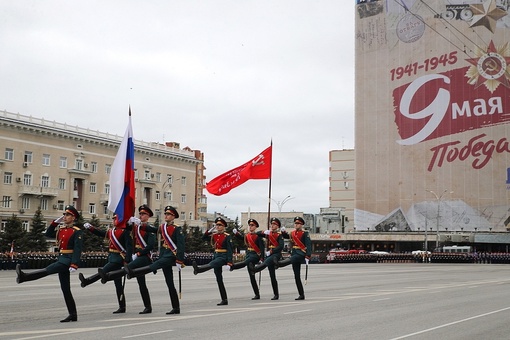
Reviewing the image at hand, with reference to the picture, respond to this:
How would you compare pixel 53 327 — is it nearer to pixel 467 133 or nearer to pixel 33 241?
pixel 33 241

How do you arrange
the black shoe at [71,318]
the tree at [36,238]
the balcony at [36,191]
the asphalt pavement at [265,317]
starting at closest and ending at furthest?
1. the asphalt pavement at [265,317]
2. the black shoe at [71,318]
3. the tree at [36,238]
4. the balcony at [36,191]

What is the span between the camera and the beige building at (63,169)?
218 ft

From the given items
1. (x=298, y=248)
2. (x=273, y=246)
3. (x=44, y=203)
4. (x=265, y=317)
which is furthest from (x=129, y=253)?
(x=44, y=203)

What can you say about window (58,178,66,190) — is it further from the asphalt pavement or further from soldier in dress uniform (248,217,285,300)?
soldier in dress uniform (248,217,285,300)

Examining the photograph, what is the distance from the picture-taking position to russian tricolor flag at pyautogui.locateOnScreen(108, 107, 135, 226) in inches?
504

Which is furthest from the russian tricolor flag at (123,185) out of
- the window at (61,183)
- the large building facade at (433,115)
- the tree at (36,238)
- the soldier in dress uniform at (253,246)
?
the large building facade at (433,115)

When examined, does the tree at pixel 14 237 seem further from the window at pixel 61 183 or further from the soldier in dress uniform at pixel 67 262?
the soldier in dress uniform at pixel 67 262

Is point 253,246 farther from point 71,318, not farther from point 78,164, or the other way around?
point 78,164

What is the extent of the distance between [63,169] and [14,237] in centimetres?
1626

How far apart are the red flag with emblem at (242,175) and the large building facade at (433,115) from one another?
62993 mm

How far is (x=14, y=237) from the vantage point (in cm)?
5725

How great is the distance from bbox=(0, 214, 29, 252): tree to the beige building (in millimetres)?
4671

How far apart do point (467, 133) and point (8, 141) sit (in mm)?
53370

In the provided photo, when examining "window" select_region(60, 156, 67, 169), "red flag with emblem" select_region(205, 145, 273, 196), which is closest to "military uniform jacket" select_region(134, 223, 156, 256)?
"red flag with emblem" select_region(205, 145, 273, 196)
